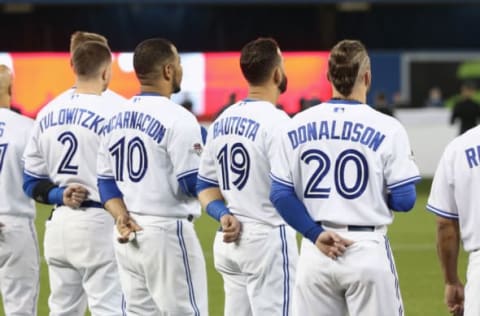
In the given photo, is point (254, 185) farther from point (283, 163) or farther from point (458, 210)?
point (458, 210)

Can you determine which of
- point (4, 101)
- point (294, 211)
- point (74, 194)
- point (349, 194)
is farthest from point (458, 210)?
point (4, 101)

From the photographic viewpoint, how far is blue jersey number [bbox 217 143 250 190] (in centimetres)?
669

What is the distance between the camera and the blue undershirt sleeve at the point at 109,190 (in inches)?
272

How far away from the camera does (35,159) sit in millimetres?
7426

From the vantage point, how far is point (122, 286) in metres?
6.95

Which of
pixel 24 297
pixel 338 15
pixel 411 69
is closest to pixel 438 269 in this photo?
pixel 24 297

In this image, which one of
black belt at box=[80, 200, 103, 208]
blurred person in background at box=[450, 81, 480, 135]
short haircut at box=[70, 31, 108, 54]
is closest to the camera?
black belt at box=[80, 200, 103, 208]

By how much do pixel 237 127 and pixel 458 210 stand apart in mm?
1568

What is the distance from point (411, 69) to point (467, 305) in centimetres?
2573

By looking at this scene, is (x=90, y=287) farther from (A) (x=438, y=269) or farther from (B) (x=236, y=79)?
(B) (x=236, y=79)

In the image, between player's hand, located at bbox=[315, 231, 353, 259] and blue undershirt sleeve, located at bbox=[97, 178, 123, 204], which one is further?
blue undershirt sleeve, located at bbox=[97, 178, 123, 204]

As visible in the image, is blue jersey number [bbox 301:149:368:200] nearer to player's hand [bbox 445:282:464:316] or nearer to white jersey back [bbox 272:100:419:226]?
white jersey back [bbox 272:100:419:226]

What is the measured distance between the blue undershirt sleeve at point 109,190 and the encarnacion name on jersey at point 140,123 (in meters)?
0.30

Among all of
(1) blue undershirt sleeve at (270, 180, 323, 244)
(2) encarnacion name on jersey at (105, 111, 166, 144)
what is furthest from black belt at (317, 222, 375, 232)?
(2) encarnacion name on jersey at (105, 111, 166, 144)
